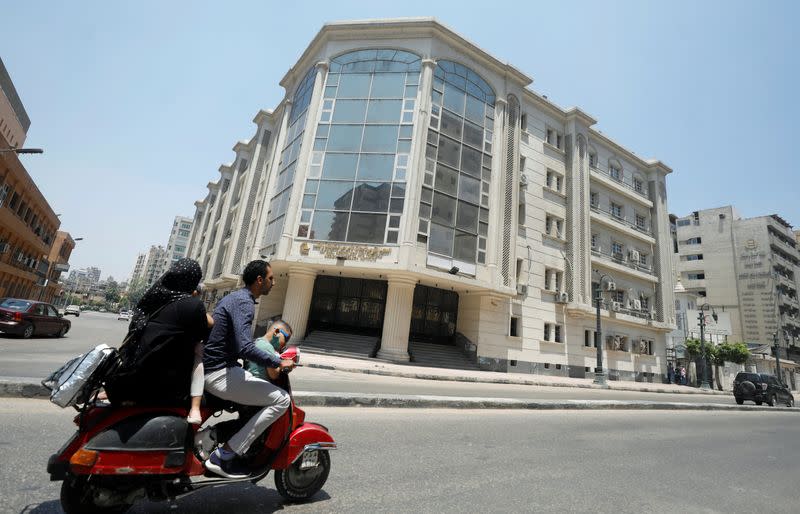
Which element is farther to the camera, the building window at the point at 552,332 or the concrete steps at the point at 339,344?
the building window at the point at 552,332

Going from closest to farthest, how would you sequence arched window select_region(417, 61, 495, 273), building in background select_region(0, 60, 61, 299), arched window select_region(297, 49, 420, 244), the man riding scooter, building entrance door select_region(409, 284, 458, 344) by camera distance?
1. the man riding scooter
2. arched window select_region(297, 49, 420, 244)
3. arched window select_region(417, 61, 495, 273)
4. building entrance door select_region(409, 284, 458, 344)
5. building in background select_region(0, 60, 61, 299)

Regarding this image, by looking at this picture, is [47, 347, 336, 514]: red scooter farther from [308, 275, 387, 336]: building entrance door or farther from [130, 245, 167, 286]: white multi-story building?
[130, 245, 167, 286]: white multi-story building

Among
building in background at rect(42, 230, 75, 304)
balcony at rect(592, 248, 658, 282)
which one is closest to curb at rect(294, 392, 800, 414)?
balcony at rect(592, 248, 658, 282)

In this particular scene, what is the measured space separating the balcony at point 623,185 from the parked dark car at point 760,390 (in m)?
16.2

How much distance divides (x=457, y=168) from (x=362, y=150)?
5.48 meters

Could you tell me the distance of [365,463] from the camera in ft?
13.0

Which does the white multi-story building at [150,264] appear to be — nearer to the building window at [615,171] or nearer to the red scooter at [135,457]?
the building window at [615,171]

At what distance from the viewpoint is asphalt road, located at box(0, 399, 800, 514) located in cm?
298

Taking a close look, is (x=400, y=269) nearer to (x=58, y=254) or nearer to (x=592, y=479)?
(x=592, y=479)

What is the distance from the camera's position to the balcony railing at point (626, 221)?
29116mm

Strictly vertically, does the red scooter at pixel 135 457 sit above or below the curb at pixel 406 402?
above

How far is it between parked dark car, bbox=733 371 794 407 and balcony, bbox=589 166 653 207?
53.0 feet

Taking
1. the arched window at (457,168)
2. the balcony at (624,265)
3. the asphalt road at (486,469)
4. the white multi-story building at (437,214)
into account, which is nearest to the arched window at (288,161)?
the white multi-story building at (437,214)

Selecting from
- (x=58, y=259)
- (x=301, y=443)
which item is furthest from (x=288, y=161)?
(x=58, y=259)
